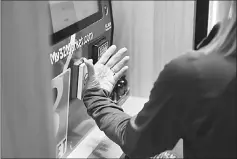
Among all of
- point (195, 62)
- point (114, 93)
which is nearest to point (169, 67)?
point (195, 62)

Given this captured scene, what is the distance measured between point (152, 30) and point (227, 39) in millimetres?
1290

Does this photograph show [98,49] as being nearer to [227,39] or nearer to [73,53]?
[73,53]

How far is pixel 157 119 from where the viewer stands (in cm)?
88

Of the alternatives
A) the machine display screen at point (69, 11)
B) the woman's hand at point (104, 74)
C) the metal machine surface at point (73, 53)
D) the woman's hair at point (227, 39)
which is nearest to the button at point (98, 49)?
the metal machine surface at point (73, 53)

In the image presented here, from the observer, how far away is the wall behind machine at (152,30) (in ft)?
6.69

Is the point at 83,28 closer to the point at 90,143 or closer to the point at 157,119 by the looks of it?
the point at 90,143

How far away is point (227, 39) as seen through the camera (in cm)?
81

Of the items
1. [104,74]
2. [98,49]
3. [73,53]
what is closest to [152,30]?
[98,49]

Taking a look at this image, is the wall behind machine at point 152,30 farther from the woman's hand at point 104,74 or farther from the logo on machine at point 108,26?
the woman's hand at point 104,74

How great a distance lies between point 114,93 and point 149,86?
0.30 m

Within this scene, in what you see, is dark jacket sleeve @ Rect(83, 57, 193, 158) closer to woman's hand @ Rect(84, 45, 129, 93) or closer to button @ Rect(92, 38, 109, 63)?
woman's hand @ Rect(84, 45, 129, 93)

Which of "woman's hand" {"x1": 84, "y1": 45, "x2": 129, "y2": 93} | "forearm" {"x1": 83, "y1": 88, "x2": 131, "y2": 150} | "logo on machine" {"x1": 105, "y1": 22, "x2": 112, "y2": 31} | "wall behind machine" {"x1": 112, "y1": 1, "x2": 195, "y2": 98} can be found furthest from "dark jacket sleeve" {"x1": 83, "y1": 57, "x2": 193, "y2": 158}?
"wall behind machine" {"x1": 112, "y1": 1, "x2": 195, "y2": 98}

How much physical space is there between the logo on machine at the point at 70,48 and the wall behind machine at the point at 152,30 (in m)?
0.44

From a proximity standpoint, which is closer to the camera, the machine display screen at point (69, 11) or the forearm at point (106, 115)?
the forearm at point (106, 115)
